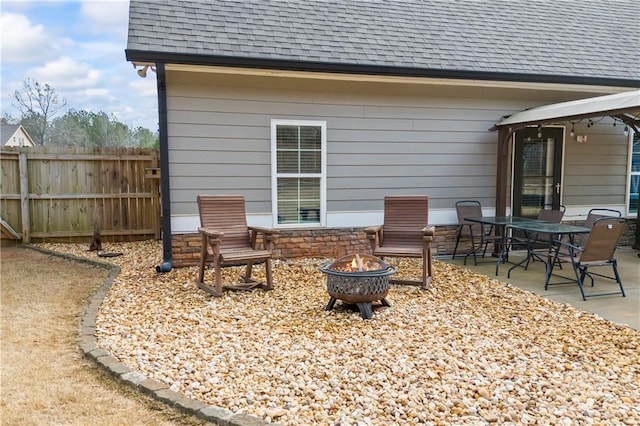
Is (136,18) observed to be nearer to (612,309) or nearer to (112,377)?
(112,377)

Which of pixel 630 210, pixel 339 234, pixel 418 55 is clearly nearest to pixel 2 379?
pixel 339 234

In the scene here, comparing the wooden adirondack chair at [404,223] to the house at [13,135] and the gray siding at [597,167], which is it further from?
the house at [13,135]

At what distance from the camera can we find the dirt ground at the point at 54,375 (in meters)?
2.34

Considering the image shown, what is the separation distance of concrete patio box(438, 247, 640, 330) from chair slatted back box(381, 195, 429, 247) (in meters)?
1.09

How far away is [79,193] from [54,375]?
208 inches

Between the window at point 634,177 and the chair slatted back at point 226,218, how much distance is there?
670 cm

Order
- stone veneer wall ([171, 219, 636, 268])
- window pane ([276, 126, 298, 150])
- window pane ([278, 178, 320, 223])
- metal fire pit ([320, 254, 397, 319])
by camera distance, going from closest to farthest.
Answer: metal fire pit ([320, 254, 397, 319]), stone veneer wall ([171, 219, 636, 268]), window pane ([276, 126, 298, 150]), window pane ([278, 178, 320, 223])

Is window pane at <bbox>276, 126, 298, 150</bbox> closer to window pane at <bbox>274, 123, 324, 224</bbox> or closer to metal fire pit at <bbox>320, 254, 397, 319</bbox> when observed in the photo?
window pane at <bbox>274, 123, 324, 224</bbox>

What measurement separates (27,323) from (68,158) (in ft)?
14.0

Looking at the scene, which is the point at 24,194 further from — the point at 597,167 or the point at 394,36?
the point at 597,167

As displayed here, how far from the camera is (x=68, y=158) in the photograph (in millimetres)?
7297

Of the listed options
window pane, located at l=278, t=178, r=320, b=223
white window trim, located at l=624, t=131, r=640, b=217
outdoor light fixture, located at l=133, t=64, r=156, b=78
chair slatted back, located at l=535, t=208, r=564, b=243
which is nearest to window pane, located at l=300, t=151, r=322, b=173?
window pane, located at l=278, t=178, r=320, b=223

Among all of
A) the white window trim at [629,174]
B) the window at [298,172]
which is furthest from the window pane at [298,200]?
the white window trim at [629,174]

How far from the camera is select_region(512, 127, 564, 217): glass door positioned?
7004 mm
